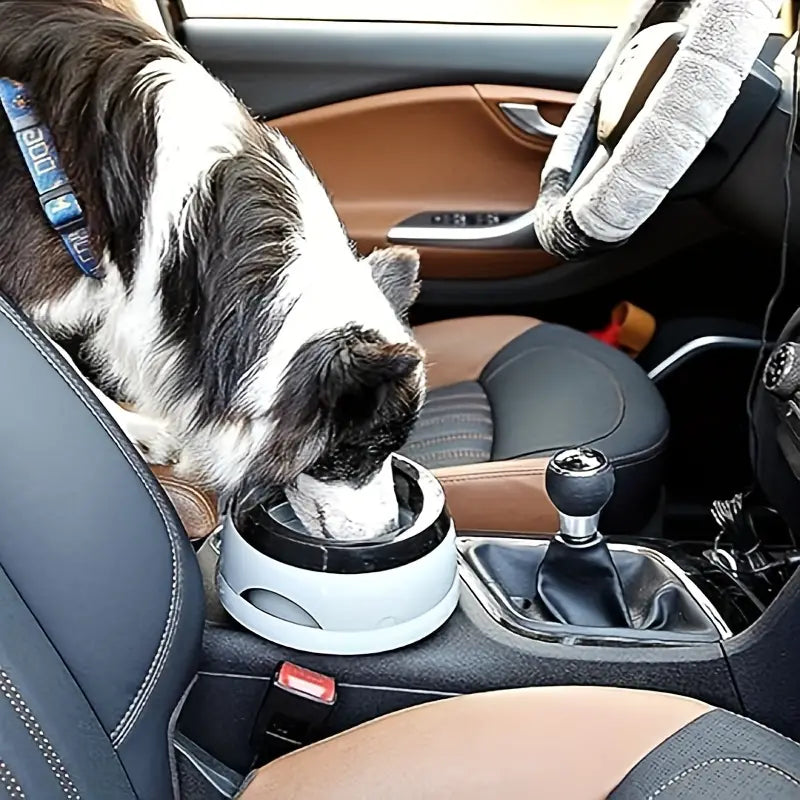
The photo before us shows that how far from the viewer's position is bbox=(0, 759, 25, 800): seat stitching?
0.74 metres

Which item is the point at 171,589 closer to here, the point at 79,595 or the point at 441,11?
the point at 79,595

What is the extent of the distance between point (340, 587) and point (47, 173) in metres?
0.67

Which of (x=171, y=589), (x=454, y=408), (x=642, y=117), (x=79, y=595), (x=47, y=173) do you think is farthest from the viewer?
(x=454, y=408)

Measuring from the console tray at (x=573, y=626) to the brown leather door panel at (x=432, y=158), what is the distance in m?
1.00

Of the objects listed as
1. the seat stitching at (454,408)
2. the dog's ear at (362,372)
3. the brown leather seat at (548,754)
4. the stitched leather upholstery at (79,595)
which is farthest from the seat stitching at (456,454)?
the stitched leather upholstery at (79,595)

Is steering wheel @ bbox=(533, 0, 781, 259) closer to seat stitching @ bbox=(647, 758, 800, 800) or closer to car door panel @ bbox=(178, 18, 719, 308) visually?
car door panel @ bbox=(178, 18, 719, 308)

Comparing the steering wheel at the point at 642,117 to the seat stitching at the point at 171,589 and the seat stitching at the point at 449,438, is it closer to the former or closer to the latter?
the seat stitching at the point at 449,438

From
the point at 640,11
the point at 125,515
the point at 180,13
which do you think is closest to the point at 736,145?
the point at 640,11

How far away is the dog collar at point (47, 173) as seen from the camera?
145 centimetres

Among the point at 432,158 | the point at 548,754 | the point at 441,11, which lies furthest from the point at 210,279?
the point at 441,11

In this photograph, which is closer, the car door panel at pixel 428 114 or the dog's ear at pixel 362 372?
the dog's ear at pixel 362 372

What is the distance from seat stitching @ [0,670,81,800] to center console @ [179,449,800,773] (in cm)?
38

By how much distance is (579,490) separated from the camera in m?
1.24

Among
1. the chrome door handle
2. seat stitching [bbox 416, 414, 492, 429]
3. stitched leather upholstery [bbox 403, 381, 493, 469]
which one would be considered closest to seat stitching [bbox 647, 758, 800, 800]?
stitched leather upholstery [bbox 403, 381, 493, 469]
